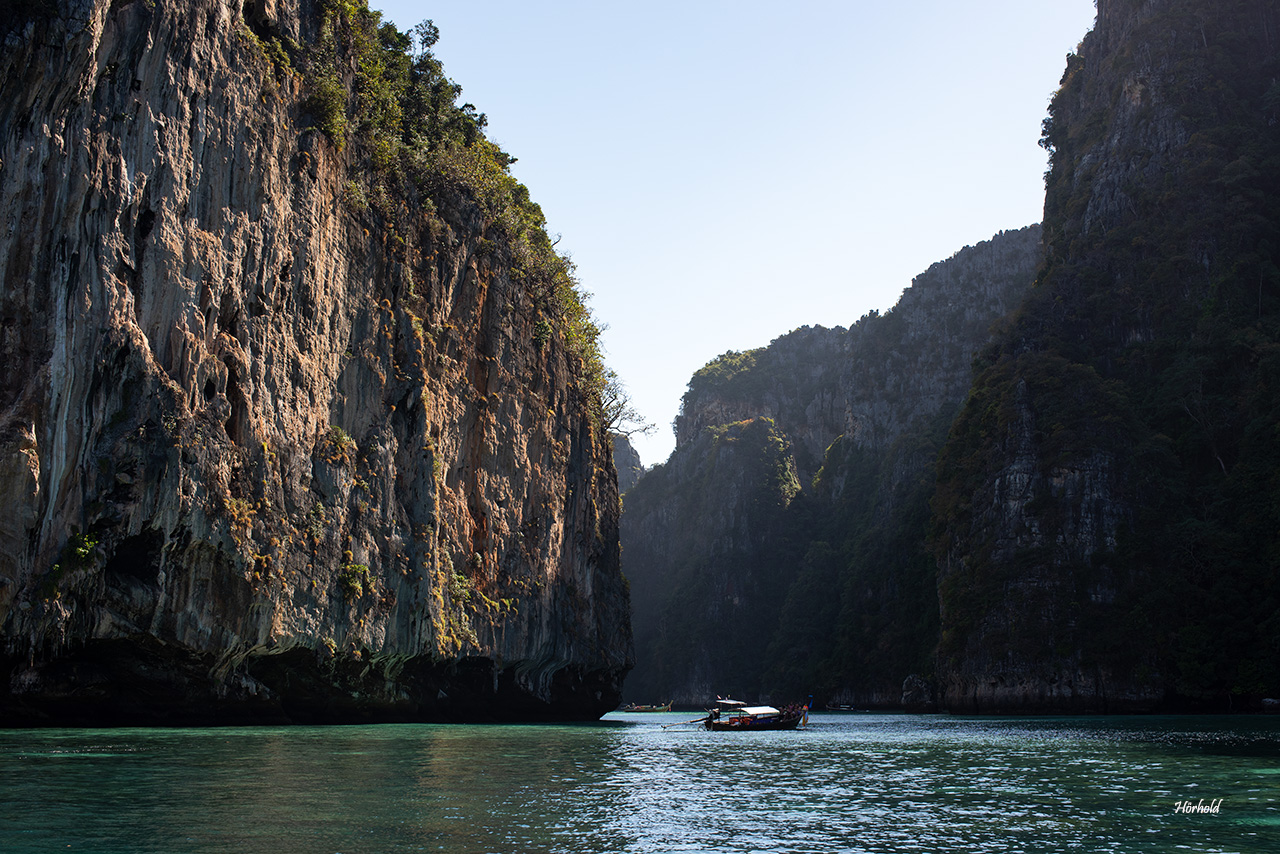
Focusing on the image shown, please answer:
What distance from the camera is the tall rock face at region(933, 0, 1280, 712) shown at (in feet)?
211

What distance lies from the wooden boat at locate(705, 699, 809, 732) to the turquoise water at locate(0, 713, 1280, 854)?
825 inches

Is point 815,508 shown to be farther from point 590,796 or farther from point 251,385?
point 590,796

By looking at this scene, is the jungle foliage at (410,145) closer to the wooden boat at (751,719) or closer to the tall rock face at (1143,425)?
the wooden boat at (751,719)

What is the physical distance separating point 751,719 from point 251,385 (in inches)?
1240

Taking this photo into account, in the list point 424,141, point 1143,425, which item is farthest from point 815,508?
point 424,141

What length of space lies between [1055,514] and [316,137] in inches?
2342

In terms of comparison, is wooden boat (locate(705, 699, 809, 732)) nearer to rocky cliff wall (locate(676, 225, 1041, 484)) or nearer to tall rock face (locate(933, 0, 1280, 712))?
tall rock face (locate(933, 0, 1280, 712))

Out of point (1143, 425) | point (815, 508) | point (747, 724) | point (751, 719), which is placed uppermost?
point (815, 508)

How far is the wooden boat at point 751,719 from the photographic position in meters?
52.2

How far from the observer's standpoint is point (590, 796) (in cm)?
1955

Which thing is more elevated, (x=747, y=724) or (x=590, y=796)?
(x=590, y=796)

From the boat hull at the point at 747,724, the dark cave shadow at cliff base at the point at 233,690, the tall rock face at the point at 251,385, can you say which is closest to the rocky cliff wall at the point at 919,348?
the boat hull at the point at 747,724

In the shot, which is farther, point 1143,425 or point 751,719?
point 1143,425

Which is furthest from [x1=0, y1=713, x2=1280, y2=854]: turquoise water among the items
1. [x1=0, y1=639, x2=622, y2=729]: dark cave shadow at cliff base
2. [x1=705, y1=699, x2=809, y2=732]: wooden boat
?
[x1=705, y1=699, x2=809, y2=732]: wooden boat
